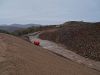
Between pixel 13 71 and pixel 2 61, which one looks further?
pixel 2 61

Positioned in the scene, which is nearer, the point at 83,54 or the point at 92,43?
the point at 83,54

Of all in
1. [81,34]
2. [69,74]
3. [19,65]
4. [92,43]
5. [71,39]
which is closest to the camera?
[19,65]

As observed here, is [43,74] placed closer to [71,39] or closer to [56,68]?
[56,68]

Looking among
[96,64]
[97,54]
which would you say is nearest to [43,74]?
[96,64]

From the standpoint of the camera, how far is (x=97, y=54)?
47.2 feet

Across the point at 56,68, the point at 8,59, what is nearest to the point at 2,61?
the point at 8,59

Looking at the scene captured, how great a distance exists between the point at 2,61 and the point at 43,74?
1249mm

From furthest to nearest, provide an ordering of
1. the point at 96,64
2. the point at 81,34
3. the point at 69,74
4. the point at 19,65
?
1. the point at 81,34
2. the point at 96,64
3. the point at 69,74
4. the point at 19,65

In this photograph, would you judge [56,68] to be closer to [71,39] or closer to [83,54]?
[83,54]

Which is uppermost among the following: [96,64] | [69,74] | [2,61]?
[2,61]

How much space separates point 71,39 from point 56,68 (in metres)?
13.5

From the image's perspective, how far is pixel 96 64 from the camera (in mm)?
12109

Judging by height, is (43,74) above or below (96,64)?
above

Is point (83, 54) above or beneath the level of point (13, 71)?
beneath
